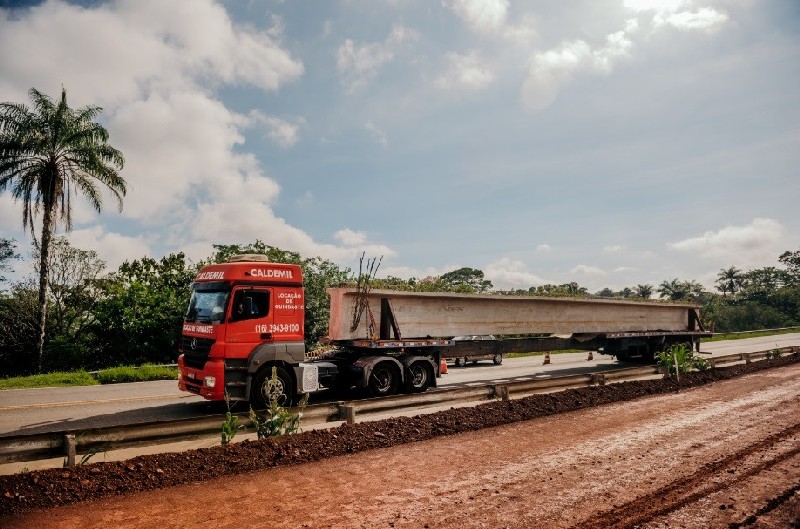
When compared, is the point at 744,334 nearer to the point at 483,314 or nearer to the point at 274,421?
the point at 483,314

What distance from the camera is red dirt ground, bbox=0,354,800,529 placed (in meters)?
4.96

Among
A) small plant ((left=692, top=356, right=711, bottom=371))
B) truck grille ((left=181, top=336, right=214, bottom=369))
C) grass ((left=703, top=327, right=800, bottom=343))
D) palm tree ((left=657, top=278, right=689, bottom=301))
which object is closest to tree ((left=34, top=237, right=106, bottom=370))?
truck grille ((left=181, top=336, right=214, bottom=369))

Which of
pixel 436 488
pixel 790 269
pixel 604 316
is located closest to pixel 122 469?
pixel 436 488

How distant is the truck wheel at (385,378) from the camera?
11.8 meters

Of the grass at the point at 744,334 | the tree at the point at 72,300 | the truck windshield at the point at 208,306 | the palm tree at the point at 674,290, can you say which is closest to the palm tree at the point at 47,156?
the tree at the point at 72,300

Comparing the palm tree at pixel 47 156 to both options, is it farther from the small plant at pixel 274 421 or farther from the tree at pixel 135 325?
the small plant at pixel 274 421

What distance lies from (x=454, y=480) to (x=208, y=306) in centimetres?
702

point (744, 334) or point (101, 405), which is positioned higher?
point (101, 405)

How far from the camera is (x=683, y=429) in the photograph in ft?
28.0

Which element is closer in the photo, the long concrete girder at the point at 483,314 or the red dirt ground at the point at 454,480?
the red dirt ground at the point at 454,480

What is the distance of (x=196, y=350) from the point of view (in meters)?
10.3

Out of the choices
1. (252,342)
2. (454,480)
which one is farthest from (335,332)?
(454,480)

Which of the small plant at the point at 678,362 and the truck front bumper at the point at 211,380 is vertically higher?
the truck front bumper at the point at 211,380

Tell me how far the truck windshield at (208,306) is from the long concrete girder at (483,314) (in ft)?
9.57
